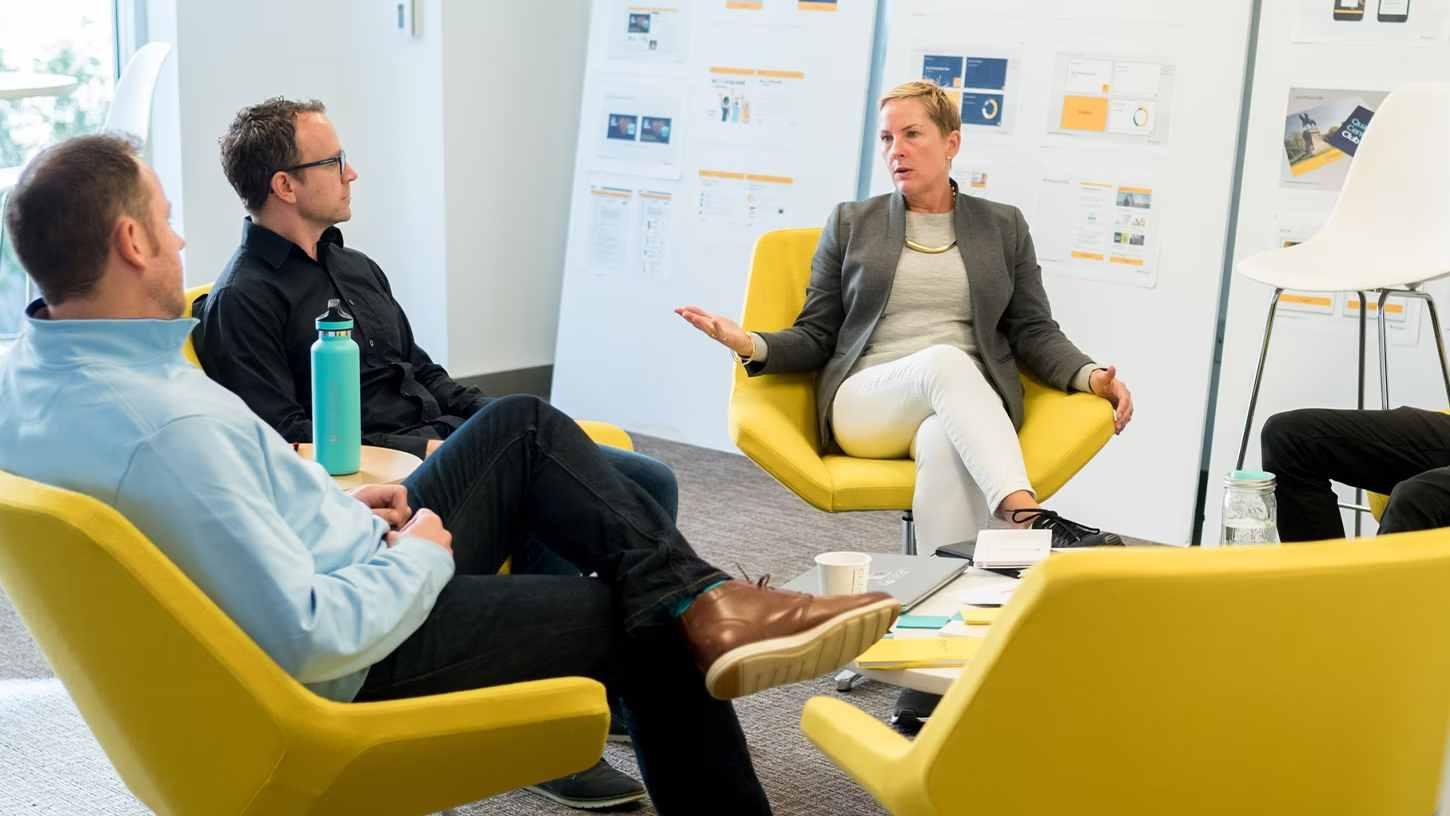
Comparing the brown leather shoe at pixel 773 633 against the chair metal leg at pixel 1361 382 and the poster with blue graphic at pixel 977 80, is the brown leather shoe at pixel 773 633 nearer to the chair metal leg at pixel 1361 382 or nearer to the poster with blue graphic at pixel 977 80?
the chair metal leg at pixel 1361 382

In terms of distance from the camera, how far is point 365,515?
82.2 inches

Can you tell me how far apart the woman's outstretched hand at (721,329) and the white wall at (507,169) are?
2320 millimetres

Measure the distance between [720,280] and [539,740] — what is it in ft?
11.5

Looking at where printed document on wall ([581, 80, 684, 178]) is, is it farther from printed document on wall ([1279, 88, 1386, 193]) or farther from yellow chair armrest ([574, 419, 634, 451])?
yellow chair armrest ([574, 419, 634, 451])

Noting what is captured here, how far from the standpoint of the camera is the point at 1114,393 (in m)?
3.54

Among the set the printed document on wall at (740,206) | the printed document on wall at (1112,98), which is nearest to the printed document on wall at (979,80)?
the printed document on wall at (1112,98)

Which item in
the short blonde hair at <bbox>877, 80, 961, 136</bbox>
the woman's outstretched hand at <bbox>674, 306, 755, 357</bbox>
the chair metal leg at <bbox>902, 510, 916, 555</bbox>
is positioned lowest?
the chair metal leg at <bbox>902, 510, 916, 555</bbox>

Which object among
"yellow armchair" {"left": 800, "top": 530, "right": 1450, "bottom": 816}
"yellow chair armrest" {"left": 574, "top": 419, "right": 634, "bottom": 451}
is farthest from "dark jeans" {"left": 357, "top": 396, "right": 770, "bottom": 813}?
"yellow chair armrest" {"left": 574, "top": 419, "right": 634, "bottom": 451}

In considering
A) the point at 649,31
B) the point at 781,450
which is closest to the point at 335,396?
the point at 781,450

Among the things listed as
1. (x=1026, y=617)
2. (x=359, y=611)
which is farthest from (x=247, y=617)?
(x=1026, y=617)

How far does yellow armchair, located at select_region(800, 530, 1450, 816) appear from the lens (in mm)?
1486

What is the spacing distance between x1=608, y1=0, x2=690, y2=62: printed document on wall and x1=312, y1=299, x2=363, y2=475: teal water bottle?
2989 mm

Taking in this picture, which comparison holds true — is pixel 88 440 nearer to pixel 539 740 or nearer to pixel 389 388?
pixel 539 740

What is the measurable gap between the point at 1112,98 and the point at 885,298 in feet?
4.10
